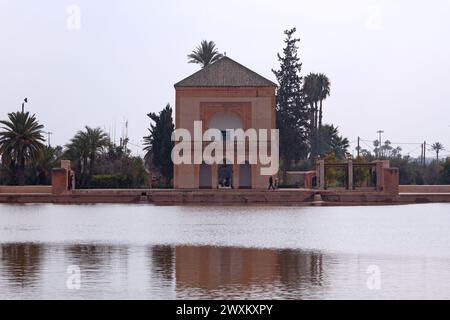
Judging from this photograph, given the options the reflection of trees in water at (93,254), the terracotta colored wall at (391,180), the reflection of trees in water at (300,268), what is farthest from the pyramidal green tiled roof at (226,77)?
the reflection of trees in water at (300,268)

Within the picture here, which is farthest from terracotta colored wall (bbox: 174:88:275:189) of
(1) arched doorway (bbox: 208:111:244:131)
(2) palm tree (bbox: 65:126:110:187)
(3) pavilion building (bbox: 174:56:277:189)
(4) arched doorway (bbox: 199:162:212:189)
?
(2) palm tree (bbox: 65:126:110:187)

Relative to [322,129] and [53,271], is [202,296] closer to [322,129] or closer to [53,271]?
[53,271]

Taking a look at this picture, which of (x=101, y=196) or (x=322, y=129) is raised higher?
(x=322, y=129)

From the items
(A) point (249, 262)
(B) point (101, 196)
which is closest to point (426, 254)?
(A) point (249, 262)

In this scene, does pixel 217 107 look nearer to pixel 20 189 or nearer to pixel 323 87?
pixel 20 189

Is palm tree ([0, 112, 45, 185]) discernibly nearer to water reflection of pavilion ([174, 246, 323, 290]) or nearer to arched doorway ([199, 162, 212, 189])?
arched doorway ([199, 162, 212, 189])

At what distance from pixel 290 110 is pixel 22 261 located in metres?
41.7

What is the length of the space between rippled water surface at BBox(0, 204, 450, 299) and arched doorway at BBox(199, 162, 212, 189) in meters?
17.9

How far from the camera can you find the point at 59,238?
2011 centimetres

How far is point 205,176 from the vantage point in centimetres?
4641

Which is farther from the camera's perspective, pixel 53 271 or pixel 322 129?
pixel 322 129

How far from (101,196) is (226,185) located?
30.8 ft

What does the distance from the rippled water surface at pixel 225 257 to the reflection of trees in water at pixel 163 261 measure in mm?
16

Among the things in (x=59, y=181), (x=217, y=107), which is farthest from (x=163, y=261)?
(x=217, y=107)
